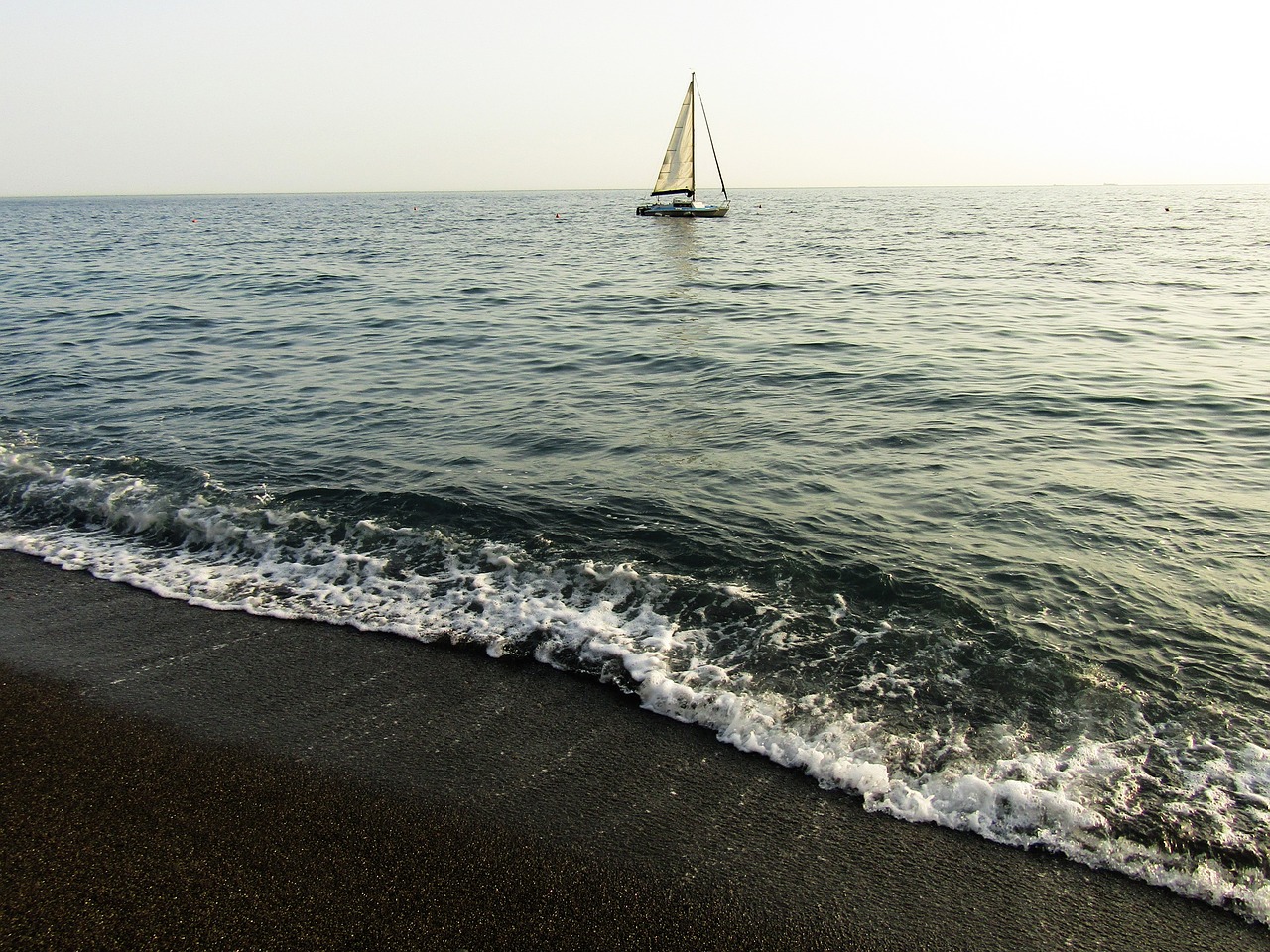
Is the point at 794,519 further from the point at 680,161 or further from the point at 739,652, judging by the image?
the point at 680,161

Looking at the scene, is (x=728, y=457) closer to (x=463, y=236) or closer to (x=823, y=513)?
(x=823, y=513)

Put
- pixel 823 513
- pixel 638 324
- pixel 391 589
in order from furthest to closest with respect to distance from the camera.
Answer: pixel 638 324 → pixel 823 513 → pixel 391 589

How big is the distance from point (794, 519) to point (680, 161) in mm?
58911

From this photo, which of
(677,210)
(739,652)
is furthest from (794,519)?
(677,210)

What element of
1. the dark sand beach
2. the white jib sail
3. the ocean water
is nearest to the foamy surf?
the ocean water

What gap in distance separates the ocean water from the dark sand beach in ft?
1.00

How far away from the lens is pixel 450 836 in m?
3.77

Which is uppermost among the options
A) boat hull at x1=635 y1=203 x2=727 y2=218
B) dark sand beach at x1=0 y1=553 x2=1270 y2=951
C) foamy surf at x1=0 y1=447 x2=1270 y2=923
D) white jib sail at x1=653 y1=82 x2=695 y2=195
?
white jib sail at x1=653 y1=82 x2=695 y2=195

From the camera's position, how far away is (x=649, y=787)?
13.6 ft

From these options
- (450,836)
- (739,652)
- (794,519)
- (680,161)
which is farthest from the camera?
(680,161)

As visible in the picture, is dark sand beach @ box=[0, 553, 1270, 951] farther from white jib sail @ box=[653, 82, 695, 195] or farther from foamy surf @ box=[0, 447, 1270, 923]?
white jib sail @ box=[653, 82, 695, 195]

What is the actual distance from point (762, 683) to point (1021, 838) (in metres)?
1.66

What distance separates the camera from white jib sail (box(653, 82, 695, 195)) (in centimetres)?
5800

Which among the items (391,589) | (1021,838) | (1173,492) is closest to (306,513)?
(391,589)
